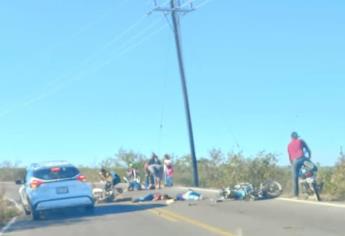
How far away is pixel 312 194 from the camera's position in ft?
68.6

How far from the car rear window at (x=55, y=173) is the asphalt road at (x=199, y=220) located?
3.83 feet

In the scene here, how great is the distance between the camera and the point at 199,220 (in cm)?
1698

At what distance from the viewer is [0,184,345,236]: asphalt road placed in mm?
14459

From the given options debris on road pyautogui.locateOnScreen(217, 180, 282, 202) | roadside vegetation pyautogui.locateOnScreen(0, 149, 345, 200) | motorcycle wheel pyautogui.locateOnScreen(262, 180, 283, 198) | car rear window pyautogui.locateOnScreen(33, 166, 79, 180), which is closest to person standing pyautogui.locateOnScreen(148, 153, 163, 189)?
roadside vegetation pyautogui.locateOnScreen(0, 149, 345, 200)

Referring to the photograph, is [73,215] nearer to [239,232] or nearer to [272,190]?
[272,190]

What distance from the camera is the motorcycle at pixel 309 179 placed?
2031cm

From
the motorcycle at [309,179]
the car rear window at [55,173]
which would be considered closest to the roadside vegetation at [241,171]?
the motorcycle at [309,179]

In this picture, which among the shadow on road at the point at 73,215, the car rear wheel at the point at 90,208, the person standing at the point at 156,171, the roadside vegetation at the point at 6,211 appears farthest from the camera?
the person standing at the point at 156,171

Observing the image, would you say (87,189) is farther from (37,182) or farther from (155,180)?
(155,180)

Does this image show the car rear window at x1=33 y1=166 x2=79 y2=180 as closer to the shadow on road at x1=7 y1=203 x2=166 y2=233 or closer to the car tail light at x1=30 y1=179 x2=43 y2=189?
the car tail light at x1=30 y1=179 x2=43 y2=189

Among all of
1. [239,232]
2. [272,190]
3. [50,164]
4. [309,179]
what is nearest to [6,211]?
[50,164]

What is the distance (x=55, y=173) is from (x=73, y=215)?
1424 millimetres

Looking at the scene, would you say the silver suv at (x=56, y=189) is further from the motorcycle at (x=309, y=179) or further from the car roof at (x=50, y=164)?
the motorcycle at (x=309, y=179)

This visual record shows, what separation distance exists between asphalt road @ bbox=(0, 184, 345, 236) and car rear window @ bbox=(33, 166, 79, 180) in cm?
117
